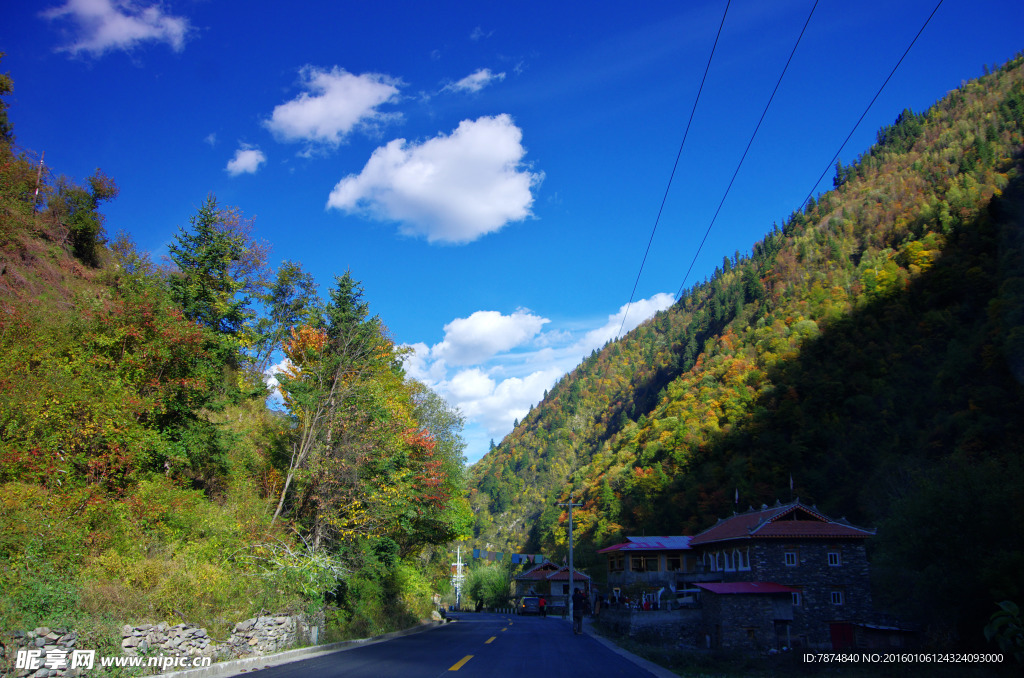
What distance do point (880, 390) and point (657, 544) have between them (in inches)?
1603

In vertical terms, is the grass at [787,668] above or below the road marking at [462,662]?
below

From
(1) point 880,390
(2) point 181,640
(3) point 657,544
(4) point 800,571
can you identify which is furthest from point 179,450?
(1) point 880,390

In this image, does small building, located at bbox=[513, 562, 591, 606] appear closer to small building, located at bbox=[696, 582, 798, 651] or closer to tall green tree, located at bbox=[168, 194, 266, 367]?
small building, located at bbox=[696, 582, 798, 651]

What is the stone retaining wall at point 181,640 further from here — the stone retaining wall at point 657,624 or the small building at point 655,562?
the small building at point 655,562

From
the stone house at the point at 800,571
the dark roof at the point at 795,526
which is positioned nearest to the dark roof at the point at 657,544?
the stone house at the point at 800,571

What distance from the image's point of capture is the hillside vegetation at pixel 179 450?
36.1 feet

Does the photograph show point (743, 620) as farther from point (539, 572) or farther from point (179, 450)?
point (539, 572)

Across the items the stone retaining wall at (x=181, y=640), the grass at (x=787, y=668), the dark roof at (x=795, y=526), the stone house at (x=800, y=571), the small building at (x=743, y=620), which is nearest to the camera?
the stone retaining wall at (x=181, y=640)

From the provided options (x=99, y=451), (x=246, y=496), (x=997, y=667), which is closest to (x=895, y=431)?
(x=997, y=667)

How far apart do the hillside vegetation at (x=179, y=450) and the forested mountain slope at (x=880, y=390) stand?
69.8 feet

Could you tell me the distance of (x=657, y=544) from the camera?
53.0m

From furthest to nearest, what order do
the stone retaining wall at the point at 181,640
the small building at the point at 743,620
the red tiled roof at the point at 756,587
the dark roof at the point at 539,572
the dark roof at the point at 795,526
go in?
the dark roof at the point at 539,572, the dark roof at the point at 795,526, the red tiled roof at the point at 756,587, the small building at the point at 743,620, the stone retaining wall at the point at 181,640

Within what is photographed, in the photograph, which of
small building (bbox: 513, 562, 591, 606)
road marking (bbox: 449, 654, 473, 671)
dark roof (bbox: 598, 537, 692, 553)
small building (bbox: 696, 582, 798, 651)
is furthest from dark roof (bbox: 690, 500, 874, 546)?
road marking (bbox: 449, 654, 473, 671)

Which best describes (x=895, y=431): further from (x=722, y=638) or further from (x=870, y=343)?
(x=722, y=638)
